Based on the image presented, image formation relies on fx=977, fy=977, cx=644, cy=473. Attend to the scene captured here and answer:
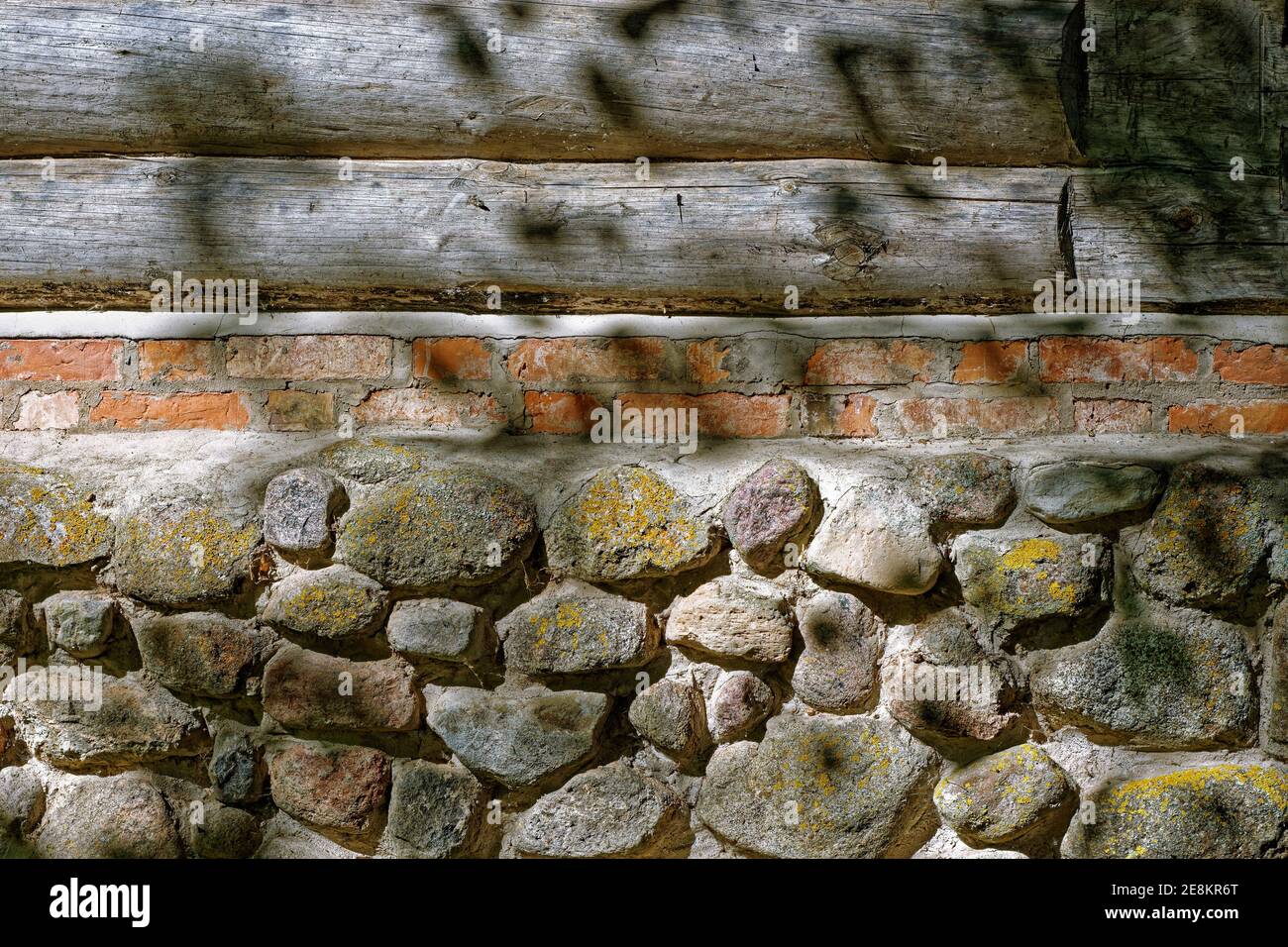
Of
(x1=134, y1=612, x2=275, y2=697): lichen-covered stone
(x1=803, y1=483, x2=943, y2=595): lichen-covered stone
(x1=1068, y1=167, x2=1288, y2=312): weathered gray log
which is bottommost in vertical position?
(x1=134, y1=612, x2=275, y2=697): lichen-covered stone

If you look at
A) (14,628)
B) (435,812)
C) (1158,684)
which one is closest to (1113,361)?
(1158,684)

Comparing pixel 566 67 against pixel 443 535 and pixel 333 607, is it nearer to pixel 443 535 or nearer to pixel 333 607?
pixel 443 535

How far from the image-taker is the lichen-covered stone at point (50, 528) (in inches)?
74.1

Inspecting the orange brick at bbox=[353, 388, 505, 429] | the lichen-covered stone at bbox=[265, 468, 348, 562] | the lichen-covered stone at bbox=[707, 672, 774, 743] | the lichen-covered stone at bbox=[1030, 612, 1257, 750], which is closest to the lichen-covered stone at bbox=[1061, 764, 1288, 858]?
the lichen-covered stone at bbox=[1030, 612, 1257, 750]

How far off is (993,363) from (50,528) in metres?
1.88

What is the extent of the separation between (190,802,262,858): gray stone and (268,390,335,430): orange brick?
765 millimetres

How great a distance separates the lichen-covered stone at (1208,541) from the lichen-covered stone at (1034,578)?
10cm

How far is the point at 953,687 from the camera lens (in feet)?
5.87

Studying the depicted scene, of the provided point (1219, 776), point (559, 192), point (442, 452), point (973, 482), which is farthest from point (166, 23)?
point (1219, 776)

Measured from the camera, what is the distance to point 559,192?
1996mm

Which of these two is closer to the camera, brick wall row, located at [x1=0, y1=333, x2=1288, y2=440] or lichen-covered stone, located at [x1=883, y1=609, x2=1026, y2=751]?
lichen-covered stone, located at [x1=883, y1=609, x2=1026, y2=751]

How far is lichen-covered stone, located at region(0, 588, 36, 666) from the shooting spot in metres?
1.91

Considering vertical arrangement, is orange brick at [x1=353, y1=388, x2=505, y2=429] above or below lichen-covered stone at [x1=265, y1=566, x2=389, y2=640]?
above

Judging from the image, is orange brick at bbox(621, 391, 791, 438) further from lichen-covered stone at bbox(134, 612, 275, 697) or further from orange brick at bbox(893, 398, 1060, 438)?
lichen-covered stone at bbox(134, 612, 275, 697)
